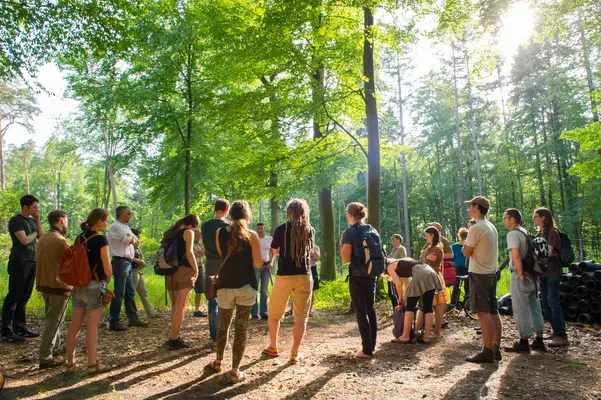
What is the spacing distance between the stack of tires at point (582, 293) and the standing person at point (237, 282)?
6726 mm

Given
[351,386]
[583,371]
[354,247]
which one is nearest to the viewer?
[351,386]

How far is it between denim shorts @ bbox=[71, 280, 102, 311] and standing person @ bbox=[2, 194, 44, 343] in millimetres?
2254

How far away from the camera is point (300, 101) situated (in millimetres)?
10656

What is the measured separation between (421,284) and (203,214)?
1770 cm

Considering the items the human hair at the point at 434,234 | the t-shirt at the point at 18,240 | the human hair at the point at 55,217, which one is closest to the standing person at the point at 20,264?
the t-shirt at the point at 18,240

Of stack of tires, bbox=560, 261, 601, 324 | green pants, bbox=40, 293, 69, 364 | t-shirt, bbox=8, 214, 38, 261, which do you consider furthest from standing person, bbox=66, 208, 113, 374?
stack of tires, bbox=560, 261, 601, 324

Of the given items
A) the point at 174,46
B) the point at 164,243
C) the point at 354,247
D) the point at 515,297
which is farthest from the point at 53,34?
the point at 515,297

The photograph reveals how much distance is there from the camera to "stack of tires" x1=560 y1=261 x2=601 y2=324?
735 cm

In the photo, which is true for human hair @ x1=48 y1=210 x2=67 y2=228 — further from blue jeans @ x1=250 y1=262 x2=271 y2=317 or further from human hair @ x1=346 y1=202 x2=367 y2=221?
blue jeans @ x1=250 y1=262 x2=271 y2=317

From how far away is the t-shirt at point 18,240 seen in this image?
6105 millimetres

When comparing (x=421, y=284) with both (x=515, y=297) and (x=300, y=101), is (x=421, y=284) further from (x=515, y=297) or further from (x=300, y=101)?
(x=300, y=101)

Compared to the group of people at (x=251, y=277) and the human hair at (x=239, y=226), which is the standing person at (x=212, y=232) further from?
the human hair at (x=239, y=226)

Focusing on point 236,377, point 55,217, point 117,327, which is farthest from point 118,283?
point 236,377

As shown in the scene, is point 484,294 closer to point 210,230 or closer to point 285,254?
point 285,254
